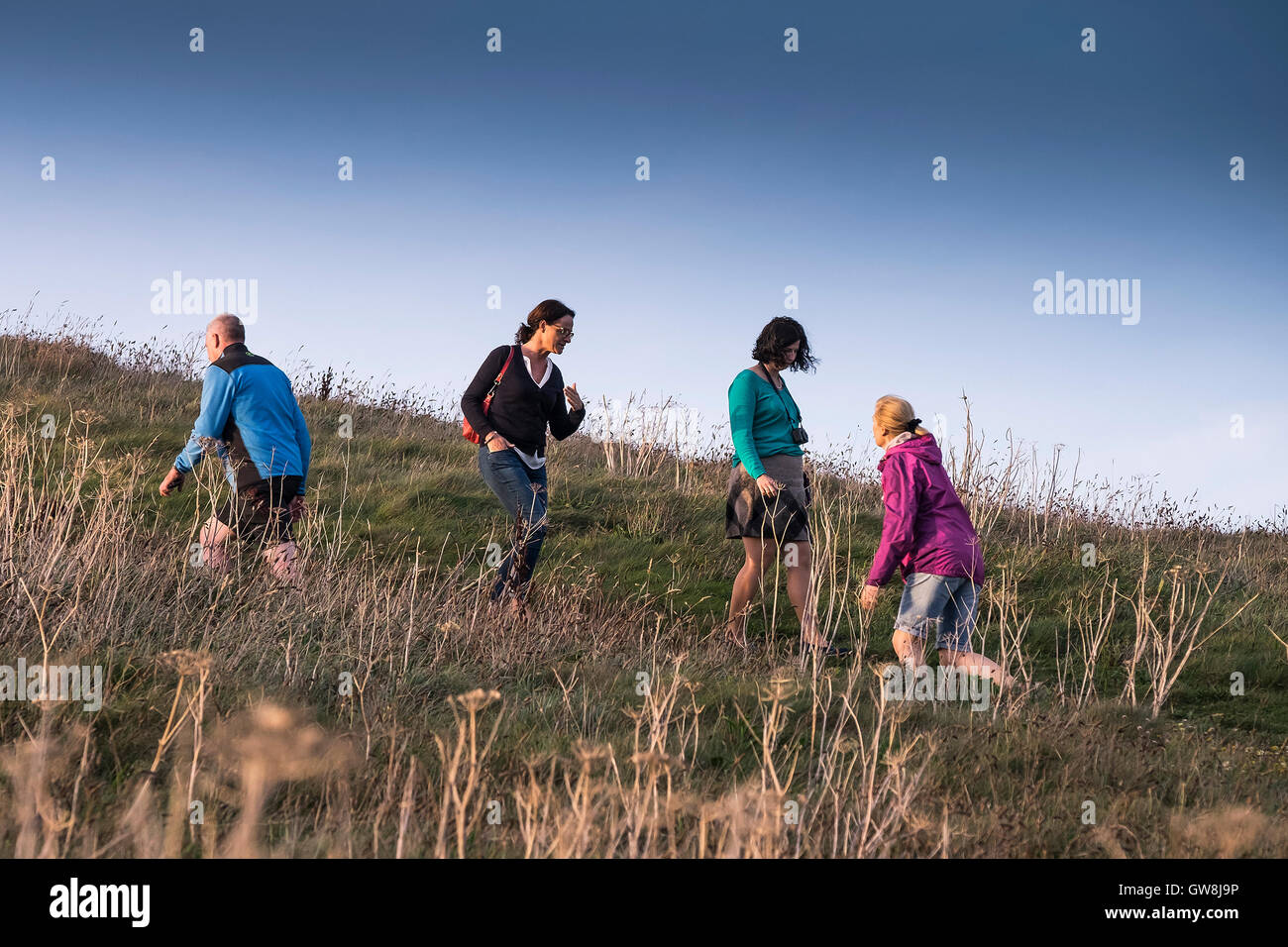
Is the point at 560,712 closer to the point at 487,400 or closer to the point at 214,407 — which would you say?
the point at 487,400

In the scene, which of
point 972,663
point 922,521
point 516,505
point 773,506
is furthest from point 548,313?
point 972,663

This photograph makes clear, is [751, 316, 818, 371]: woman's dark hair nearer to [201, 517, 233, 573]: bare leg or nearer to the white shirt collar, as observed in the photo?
the white shirt collar

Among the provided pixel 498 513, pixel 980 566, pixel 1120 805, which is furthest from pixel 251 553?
pixel 1120 805

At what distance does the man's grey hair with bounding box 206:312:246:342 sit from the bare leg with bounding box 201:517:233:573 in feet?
3.63

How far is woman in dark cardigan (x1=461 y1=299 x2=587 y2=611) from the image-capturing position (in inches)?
221

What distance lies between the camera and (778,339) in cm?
604

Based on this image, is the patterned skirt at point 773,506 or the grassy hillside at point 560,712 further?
the patterned skirt at point 773,506

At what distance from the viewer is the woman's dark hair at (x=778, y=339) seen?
19.8ft

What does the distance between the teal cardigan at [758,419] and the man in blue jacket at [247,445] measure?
2756 mm

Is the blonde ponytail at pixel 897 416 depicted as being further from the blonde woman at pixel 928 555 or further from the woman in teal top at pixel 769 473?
the woman in teal top at pixel 769 473

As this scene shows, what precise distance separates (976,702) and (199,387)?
403 inches

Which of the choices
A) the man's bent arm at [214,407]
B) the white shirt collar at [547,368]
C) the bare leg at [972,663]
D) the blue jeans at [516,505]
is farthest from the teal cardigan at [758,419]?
the man's bent arm at [214,407]
